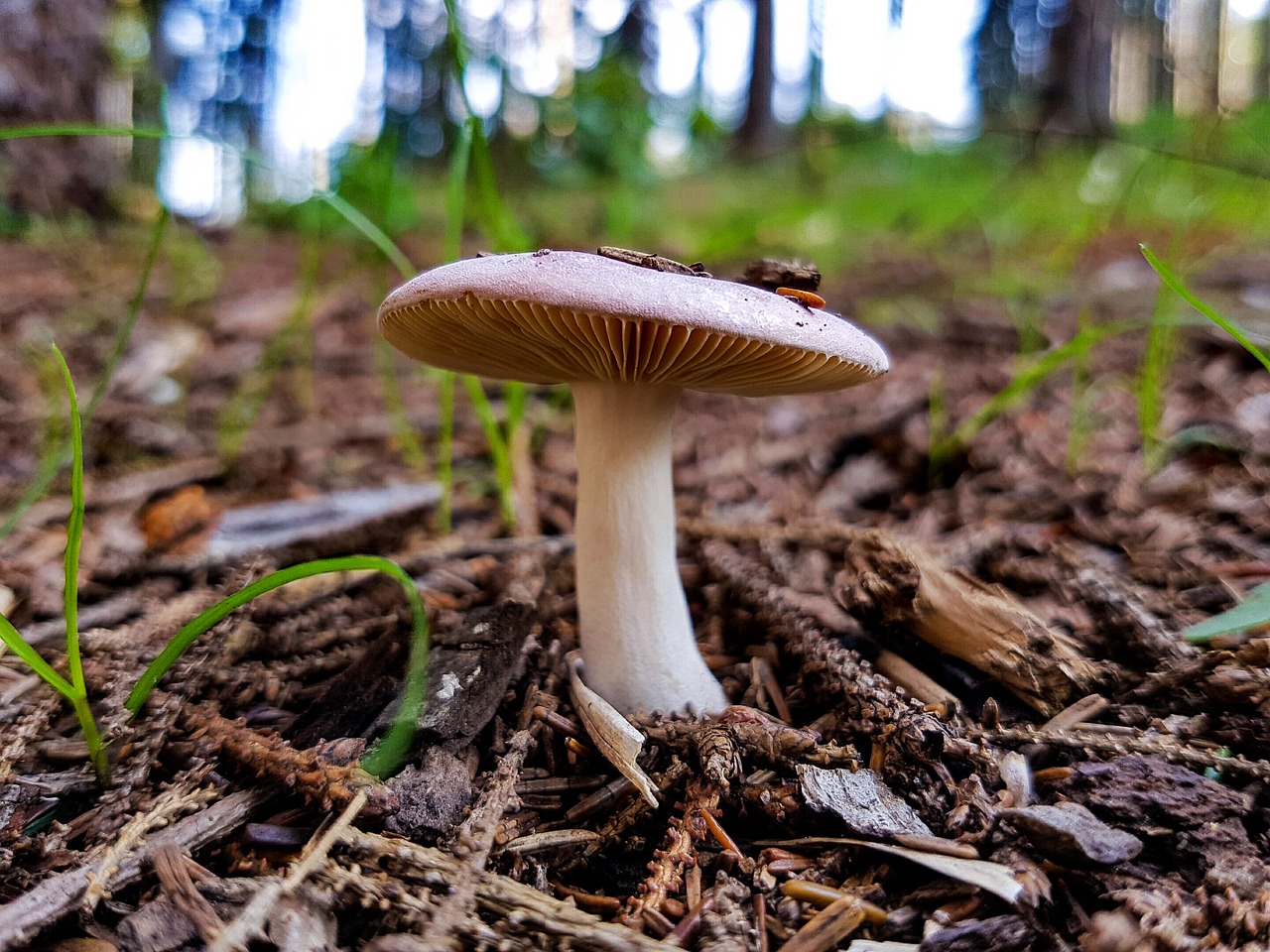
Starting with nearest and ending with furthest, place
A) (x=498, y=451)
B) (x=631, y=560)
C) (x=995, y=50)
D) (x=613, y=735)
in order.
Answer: (x=613, y=735) < (x=631, y=560) < (x=498, y=451) < (x=995, y=50)

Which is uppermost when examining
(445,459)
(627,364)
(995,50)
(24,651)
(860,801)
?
(995,50)

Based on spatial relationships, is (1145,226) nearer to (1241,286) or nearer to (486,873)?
(1241,286)

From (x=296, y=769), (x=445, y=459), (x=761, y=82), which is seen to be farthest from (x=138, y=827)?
(x=761, y=82)

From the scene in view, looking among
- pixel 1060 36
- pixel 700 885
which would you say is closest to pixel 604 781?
pixel 700 885

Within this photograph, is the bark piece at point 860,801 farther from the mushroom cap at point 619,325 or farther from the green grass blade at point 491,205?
the green grass blade at point 491,205

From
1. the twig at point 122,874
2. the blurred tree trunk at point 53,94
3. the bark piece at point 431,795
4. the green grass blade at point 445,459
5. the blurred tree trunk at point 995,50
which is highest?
the blurred tree trunk at point 995,50

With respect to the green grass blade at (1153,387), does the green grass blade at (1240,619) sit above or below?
below

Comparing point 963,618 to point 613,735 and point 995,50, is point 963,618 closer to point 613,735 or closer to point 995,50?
point 613,735

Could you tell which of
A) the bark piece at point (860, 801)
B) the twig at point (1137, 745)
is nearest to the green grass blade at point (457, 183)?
the bark piece at point (860, 801)
